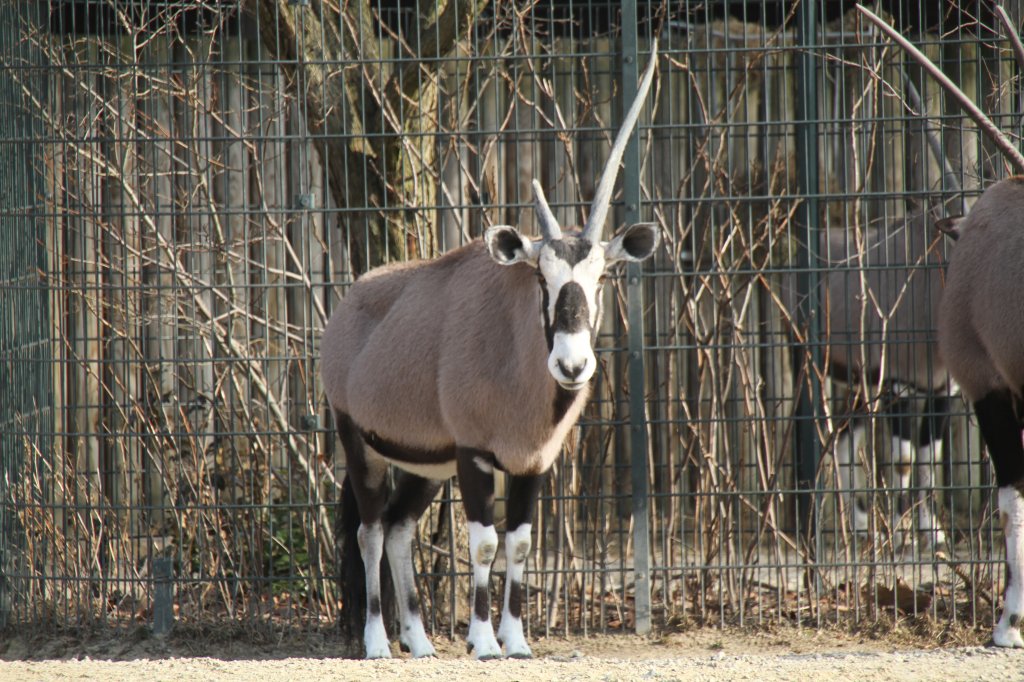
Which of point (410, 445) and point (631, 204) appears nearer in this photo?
point (410, 445)

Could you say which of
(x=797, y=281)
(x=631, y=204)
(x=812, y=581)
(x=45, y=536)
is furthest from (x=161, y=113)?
(x=812, y=581)

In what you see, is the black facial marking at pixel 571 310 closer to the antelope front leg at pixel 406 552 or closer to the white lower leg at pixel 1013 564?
the antelope front leg at pixel 406 552

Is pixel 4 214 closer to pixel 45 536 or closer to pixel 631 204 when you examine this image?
pixel 45 536

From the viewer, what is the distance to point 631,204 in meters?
6.18

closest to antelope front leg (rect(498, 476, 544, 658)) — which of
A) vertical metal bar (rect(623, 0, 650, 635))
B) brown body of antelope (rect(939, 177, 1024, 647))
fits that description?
vertical metal bar (rect(623, 0, 650, 635))

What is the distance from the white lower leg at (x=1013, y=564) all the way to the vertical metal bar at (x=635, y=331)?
1.60 m

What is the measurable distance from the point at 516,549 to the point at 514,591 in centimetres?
18

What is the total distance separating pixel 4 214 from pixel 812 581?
4526 millimetres

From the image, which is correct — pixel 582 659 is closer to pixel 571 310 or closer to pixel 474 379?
pixel 474 379

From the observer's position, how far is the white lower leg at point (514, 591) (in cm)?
518

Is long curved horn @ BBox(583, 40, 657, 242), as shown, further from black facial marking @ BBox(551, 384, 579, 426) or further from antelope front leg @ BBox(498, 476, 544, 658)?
antelope front leg @ BBox(498, 476, 544, 658)

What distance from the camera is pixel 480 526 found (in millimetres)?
5172

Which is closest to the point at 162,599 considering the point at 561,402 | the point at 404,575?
the point at 404,575

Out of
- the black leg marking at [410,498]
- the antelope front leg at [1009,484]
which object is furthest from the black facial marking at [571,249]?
the antelope front leg at [1009,484]
